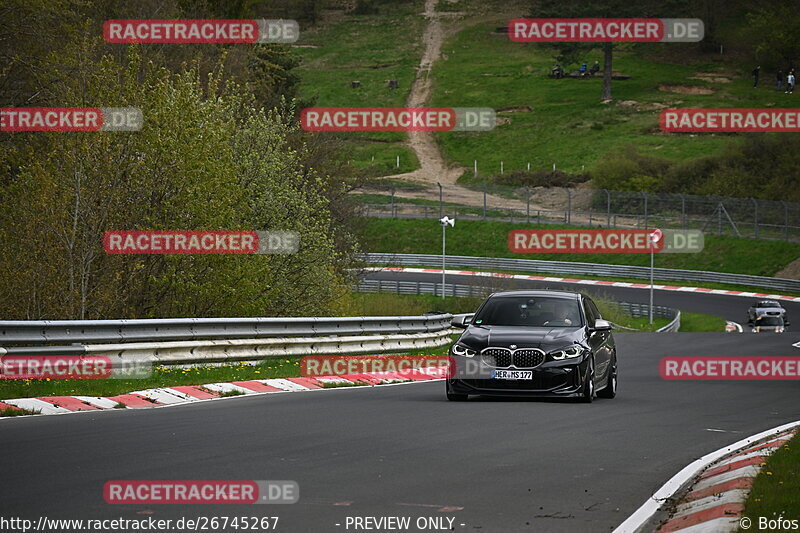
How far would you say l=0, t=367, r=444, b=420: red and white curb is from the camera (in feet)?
48.9

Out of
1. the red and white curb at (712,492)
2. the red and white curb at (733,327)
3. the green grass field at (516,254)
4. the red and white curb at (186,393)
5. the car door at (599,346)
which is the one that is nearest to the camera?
the red and white curb at (712,492)

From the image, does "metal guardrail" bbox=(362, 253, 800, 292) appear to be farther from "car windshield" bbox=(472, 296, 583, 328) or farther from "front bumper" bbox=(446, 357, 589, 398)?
"front bumper" bbox=(446, 357, 589, 398)

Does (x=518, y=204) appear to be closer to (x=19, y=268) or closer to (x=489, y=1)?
(x=19, y=268)

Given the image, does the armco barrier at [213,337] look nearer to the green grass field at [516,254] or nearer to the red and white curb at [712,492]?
the red and white curb at [712,492]

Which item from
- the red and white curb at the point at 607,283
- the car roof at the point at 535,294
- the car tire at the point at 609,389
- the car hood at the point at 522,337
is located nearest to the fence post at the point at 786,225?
the red and white curb at the point at 607,283

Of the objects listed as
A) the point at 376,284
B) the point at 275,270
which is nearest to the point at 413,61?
the point at 376,284

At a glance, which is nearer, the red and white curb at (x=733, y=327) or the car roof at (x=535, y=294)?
the car roof at (x=535, y=294)

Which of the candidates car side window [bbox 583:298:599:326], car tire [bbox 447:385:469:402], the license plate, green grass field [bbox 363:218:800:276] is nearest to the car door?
car side window [bbox 583:298:599:326]

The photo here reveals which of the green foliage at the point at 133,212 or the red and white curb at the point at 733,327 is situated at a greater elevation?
the green foliage at the point at 133,212

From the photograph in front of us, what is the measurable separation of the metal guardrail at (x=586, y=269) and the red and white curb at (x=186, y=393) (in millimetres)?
42888

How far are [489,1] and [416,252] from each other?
96.6 metres

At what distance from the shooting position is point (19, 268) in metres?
22.1

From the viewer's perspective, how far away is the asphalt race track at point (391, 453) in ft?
28.3

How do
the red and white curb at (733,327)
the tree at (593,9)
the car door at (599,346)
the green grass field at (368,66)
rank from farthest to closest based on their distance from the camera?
the green grass field at (368,66) < the tree at (593,9) < the red and white curb at (733,327) < the car door at (599,346)
